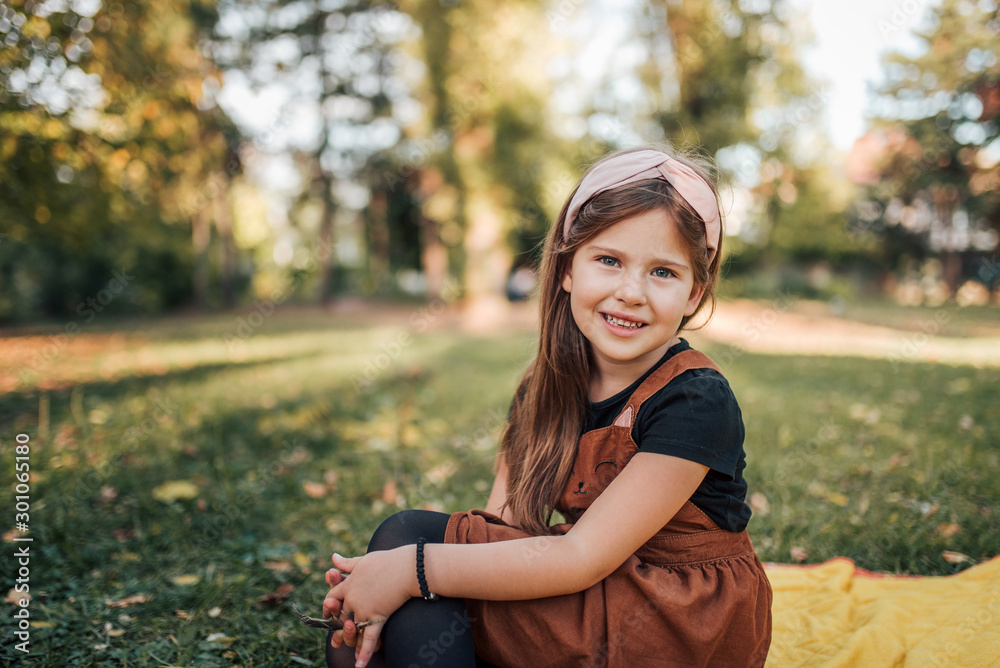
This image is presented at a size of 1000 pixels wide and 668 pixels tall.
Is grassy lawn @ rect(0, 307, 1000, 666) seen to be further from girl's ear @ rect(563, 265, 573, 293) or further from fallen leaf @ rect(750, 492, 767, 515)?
girl's ear @ rect(563, 265, 573, 293)

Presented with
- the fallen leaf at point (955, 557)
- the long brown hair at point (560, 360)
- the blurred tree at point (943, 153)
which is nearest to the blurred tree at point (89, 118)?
the long brown hair at point (560, 360)

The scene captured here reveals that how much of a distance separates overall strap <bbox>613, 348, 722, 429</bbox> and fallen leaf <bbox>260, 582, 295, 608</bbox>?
5.18ft

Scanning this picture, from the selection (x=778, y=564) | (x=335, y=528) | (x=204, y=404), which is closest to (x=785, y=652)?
(x=778, y=564)

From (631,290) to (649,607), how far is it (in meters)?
0.74

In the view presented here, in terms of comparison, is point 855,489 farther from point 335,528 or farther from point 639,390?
point 335,528

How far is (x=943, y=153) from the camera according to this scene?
48.1 ft

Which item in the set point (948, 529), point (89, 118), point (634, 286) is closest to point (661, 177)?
point (634, 286)

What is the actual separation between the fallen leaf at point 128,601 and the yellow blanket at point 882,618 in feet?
7.19

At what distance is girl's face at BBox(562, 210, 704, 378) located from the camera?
152 cm

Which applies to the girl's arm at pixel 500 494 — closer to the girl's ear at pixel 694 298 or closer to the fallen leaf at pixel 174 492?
the girl's ear at pixel 694 298

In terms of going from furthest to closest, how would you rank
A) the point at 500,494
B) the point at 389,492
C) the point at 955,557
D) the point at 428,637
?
the point at 389,492 < the point at 955,557 < the point at 500,494 < the point at 428,637

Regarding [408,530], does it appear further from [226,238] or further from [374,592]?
[226,238]

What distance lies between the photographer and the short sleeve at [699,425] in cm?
135

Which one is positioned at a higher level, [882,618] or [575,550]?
[575,550]
